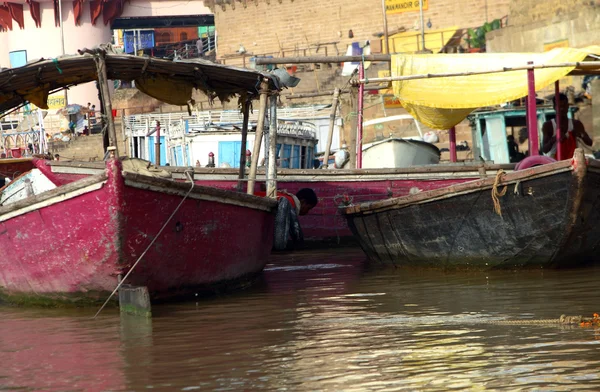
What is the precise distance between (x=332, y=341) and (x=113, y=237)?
101 inches

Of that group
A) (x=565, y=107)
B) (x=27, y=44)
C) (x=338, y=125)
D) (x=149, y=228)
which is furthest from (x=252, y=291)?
(x=27, y=44)

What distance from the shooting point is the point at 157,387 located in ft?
20.3

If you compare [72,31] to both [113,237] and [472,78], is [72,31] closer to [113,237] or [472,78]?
[472,78]

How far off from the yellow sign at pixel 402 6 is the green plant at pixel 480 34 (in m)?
4.61

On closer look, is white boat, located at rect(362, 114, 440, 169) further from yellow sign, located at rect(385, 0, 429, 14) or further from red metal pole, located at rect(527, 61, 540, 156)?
yellow sign, located at rect(385, 0, 429, 14)

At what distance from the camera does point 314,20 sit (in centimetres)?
4194

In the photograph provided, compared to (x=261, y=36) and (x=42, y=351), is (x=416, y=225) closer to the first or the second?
(x=42, y=351)

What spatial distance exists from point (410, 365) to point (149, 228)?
3.52 meters

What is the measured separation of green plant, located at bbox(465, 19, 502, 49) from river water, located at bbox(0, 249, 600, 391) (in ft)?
78.3

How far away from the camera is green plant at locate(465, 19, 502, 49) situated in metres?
33.8

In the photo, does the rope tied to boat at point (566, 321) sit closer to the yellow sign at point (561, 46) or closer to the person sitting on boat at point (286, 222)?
the person sitting on boat at point (286, 222)

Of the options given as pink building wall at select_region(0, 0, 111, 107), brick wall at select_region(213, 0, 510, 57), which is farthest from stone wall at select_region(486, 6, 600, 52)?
pink building wall at select_region(0, 0, 111, 107)

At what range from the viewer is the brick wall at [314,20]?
38.7 m

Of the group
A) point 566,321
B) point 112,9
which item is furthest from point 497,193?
point 112,9
